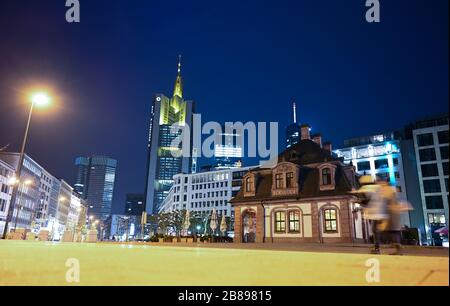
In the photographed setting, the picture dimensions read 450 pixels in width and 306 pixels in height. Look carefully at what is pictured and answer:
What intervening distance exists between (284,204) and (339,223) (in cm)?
572

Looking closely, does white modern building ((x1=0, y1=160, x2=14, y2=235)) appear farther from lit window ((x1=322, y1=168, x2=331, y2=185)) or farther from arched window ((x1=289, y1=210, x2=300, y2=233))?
lit window ((x1=322, y1=168, x2=331, y2=185))

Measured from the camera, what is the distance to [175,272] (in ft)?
14.7

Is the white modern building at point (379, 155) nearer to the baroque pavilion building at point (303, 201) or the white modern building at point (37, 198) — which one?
the baroque pavilion building at point (303, 201)

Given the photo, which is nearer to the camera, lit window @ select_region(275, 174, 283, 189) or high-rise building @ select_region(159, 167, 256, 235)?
lit window @ select_region(275, 174, 283, 189)

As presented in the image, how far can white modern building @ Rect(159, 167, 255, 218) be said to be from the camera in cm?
11244

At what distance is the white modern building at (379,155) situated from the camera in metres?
82.9

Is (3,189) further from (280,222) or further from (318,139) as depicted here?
(318,139)

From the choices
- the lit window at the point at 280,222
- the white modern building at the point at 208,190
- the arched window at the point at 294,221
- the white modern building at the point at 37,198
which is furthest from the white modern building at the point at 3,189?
the arched window at the point at 294,221

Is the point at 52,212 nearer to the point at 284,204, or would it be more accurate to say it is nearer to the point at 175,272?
the point at 284,204

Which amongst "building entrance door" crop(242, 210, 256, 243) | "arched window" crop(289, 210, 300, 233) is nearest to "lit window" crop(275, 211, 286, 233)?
"arched window" crop(289, 210, 300, 233)

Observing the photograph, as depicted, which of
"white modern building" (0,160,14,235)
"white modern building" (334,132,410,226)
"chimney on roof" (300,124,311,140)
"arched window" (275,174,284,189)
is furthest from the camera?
"white modern building" (334,132,410,226)

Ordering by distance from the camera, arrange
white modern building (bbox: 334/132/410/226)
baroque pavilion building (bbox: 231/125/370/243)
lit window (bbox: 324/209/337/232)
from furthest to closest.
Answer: white modern building (bbox: 334/132/410/226) < lit window (bbox: 324/209/337/232) < baroque pavilion building (bbox: 231/125/370/243)
